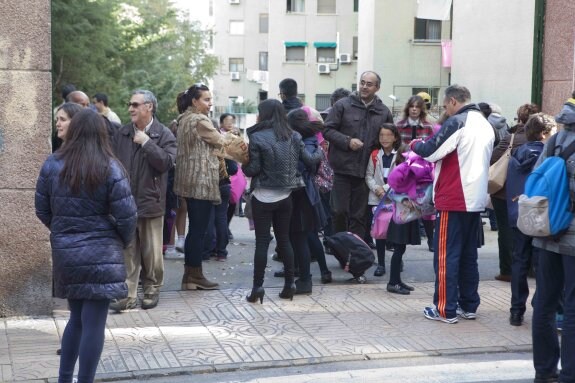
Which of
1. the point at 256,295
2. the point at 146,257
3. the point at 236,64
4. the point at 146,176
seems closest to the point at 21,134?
the point at 146,176

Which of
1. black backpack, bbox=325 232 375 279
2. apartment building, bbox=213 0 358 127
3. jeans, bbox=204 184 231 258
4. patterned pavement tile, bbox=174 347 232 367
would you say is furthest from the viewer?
apartment building, bbox=213 0 358 127

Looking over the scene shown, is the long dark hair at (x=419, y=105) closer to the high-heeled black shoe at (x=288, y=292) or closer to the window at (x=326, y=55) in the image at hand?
the high-heeled black shoe at (x=288, y=292)

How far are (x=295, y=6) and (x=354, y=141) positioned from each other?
42.2 metres

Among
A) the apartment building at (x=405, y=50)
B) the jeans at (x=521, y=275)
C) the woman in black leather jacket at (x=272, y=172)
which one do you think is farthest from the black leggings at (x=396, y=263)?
the apartment building at (x=405, y=50)

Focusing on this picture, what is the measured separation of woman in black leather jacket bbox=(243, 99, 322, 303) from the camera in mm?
7684

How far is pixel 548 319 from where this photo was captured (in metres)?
5.61

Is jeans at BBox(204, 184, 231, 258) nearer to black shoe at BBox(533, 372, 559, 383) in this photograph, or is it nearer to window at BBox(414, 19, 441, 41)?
black shoe at BBox(533, 372, 559, 383)

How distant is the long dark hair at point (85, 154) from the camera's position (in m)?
4.96

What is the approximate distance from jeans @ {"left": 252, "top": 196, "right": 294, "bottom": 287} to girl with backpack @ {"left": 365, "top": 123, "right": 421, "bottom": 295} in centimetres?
113

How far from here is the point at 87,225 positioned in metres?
5.02

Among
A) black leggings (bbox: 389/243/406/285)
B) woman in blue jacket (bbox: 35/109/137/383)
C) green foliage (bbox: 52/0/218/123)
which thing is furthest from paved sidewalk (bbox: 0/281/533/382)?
green foliage (bbox: 52/0/218/123)

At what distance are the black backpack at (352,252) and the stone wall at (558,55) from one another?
263cm

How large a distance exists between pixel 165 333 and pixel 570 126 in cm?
355

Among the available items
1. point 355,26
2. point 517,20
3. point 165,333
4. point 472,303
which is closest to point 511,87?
point 517,20
